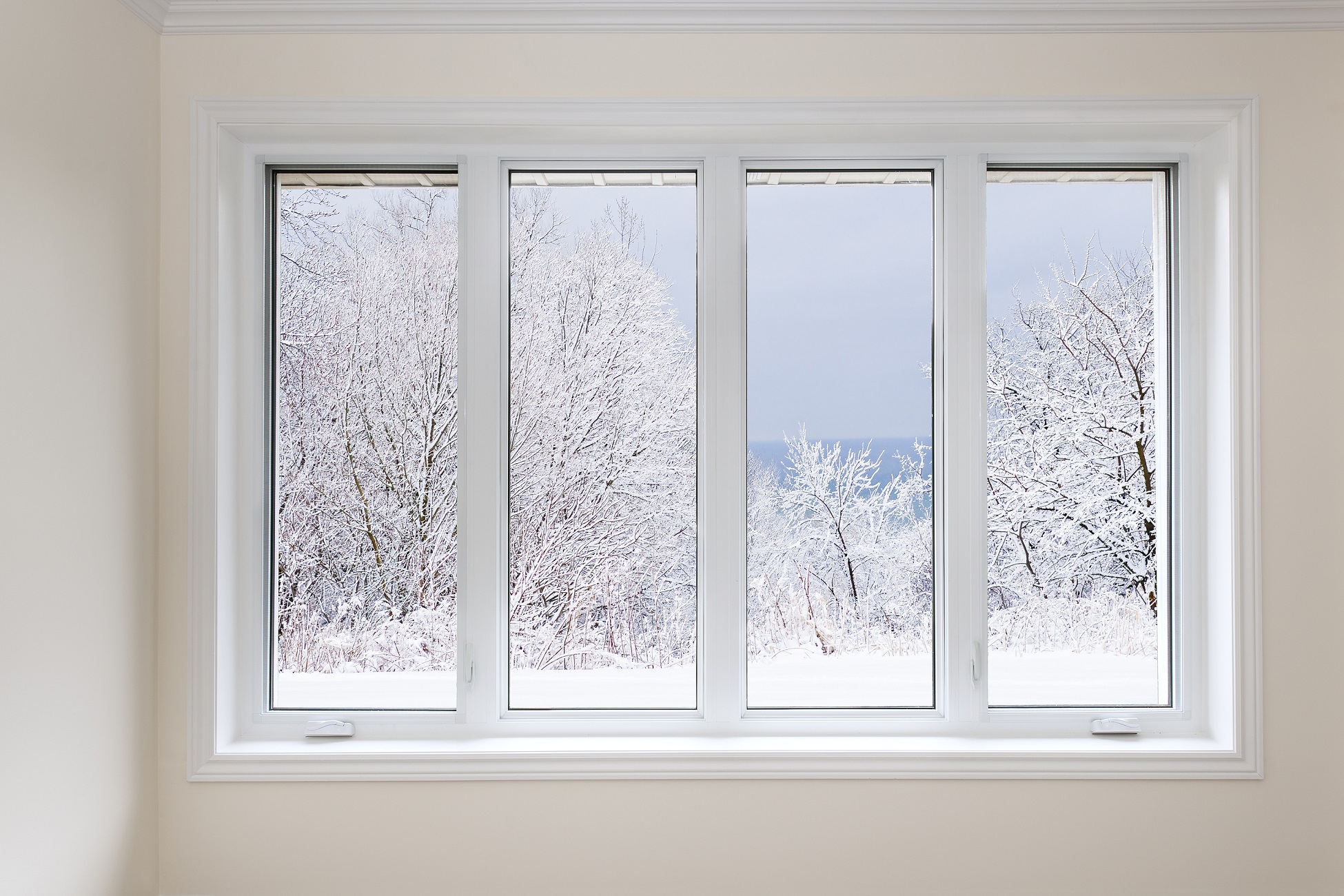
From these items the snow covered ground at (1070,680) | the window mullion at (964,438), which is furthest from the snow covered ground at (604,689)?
the snow covered ground at (1070,680)

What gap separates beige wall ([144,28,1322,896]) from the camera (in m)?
1.74

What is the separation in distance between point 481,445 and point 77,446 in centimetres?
79

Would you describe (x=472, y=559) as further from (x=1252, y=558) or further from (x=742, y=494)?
(x=1252, y=558)

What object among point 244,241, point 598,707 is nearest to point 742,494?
point 598,707

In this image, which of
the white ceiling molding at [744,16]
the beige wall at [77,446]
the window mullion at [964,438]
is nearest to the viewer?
the beige wall at [77,446]

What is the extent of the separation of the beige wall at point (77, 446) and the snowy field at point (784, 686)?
402mm

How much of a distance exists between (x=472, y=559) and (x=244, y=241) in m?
0.95

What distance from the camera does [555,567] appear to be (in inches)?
74.5

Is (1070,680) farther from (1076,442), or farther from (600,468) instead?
(600,468)

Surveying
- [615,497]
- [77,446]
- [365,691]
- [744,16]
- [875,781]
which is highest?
[744,16]

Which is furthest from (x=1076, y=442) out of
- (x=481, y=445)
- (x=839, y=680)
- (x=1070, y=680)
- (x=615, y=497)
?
(x=481, y=445)

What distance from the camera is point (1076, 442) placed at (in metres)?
1.91

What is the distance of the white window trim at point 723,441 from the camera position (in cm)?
175

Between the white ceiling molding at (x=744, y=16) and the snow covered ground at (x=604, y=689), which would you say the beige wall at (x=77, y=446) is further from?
the snow covered ground at (x=604, y=689)
